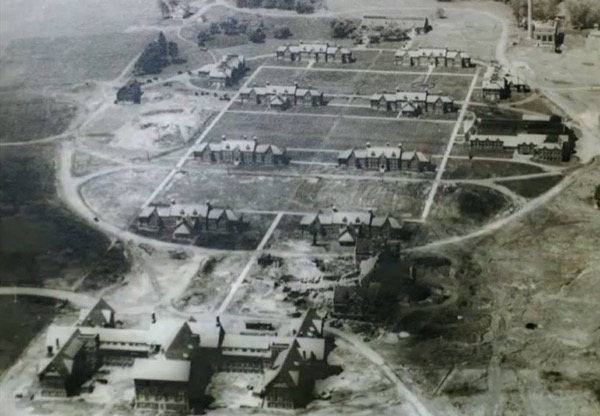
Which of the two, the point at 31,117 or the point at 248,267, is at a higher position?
the point at 31,117

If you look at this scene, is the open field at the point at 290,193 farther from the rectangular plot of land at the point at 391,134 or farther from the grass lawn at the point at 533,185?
the rectangular plot of land at the point at 391,134

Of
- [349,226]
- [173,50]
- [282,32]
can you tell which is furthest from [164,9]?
[349,226]

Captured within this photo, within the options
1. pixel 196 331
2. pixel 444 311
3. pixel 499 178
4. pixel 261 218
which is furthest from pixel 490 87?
pixel 196 331

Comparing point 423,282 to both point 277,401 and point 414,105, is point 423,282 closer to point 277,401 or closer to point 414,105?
point 277,401

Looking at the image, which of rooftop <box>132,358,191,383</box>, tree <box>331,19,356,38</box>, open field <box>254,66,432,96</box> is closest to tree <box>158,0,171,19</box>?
open field <box>254,66,432,96</box>

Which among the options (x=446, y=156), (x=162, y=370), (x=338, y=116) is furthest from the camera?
(x=338, y=116)

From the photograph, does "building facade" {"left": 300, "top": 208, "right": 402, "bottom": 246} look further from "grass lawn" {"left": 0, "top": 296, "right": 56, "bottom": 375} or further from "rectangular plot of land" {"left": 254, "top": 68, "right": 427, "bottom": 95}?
"rectangular plot of land" {"left": 254, "top": 68, "right": 427, "bottom": 95}

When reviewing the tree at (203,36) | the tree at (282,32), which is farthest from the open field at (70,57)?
the tree at (282,32)

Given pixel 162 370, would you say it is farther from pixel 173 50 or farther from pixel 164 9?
pixel 164 9
